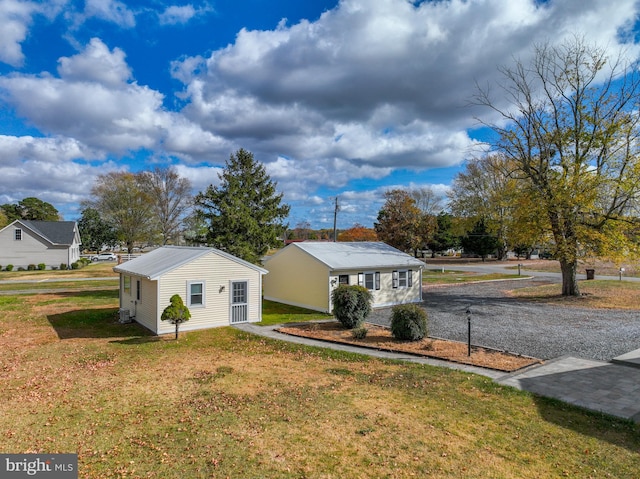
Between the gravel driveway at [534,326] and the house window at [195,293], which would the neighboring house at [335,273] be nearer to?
the gravel driveway at [534,326]

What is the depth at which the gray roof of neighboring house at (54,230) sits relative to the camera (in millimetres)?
44969

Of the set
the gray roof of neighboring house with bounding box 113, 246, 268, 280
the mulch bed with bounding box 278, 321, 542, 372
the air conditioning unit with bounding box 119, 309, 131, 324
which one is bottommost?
the mulch bed with bounding box 278, 321, 542, 372

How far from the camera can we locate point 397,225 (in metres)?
40.4

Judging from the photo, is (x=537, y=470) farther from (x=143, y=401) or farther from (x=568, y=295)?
(x=568, y=295)

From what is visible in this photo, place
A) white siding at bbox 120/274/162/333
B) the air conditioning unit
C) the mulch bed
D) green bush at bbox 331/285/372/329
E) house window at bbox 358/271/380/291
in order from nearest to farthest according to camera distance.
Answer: the mulch bed → white siding at bbox 120/274/162/333 → green bush at bbox 331/285/372/329 → the air conditioning unit → house window at bbox 358/271/380/291

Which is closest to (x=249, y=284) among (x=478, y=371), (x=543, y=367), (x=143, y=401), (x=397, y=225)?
(x=143, y=401)

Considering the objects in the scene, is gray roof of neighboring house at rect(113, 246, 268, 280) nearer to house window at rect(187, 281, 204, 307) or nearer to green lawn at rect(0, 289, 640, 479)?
→ house window at rect(187, 281, 204, 307)

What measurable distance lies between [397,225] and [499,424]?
34.1m

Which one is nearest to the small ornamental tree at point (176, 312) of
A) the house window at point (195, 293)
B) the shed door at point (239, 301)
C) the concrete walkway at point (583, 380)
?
the house window at point (195, 293)

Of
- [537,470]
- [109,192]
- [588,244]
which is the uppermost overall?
[109,192]

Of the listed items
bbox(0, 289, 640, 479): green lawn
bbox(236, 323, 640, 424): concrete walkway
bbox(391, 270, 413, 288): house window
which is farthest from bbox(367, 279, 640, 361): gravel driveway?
bbox(0, 289, 640, 479): green lawn

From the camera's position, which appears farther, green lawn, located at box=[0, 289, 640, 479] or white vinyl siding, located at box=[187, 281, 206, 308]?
white vinyl siding, located at box=[187, 281, 206, 308]

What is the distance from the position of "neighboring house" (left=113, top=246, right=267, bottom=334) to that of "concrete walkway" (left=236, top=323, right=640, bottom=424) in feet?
22.5

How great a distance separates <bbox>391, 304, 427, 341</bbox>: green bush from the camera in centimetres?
1331
